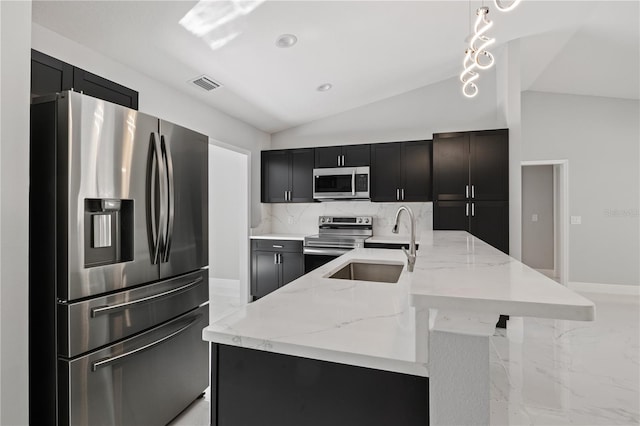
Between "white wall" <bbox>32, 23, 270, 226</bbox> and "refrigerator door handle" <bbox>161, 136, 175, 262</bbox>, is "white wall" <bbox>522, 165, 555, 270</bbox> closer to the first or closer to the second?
"white wall" <bbox>32, 23, 270, 226</bbox>

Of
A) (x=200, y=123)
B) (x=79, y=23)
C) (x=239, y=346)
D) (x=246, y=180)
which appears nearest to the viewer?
(x=239, y=346)

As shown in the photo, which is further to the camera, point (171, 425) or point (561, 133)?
point (561, 133)

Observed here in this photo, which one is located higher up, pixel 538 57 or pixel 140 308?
pixel 538 57

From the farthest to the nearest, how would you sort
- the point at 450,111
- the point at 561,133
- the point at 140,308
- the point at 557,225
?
the point at 557,225 < the point at 561,133 < the point at 450,111 < the point at 140,308

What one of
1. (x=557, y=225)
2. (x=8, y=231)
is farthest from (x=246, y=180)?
(x=557, y=225)

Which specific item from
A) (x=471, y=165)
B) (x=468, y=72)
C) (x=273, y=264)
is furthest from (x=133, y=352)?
(x=471, y=165)

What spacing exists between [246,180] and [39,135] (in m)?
3.23

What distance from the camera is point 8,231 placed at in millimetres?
1347

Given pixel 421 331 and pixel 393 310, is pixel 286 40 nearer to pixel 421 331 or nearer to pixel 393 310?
pixel 393 310

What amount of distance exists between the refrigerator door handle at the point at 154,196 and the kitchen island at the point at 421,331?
34.4 inches

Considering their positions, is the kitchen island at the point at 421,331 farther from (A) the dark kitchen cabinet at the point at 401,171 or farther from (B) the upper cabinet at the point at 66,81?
(A) the dark kitchen cabinet at the point at 401,171

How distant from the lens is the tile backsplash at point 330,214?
14.8 feet

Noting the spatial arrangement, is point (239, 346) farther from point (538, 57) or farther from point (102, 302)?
point (538, 57)

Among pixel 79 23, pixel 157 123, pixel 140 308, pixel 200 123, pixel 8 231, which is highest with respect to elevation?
pixel 79 23
